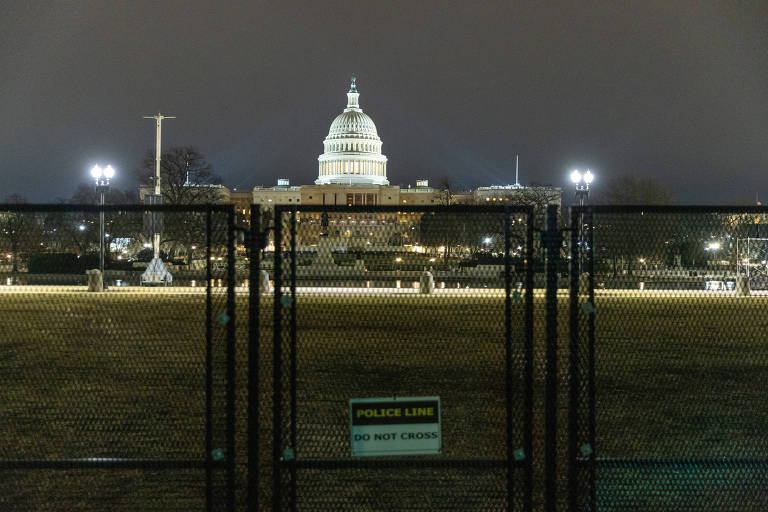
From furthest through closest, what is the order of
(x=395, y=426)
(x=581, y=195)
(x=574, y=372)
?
1. (x=581, y=195)
2. (x=574, y=372)
3. (x=395, y=426)

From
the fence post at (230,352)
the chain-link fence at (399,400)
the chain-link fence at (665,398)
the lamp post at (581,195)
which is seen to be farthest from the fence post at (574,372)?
the fence post at (230,352)

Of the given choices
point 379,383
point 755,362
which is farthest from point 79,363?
point 755,362

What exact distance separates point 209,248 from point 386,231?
1.89m

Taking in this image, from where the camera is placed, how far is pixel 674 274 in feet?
24.3

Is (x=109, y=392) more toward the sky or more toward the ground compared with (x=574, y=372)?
more toward the ground

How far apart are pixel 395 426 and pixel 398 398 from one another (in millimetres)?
244

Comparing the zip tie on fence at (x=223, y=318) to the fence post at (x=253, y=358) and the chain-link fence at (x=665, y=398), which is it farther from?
the chain-link fence at (x=665, y=398)

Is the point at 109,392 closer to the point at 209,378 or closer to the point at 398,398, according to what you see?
the point at 209,378

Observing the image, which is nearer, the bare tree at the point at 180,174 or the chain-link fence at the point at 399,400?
the chain-link fence at the point at 399,400


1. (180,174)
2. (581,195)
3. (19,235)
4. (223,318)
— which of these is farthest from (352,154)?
(223,318)

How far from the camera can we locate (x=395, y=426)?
20.1 ft

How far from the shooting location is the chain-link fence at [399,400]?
6.13 meters

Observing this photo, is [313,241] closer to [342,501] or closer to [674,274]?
[342,501]

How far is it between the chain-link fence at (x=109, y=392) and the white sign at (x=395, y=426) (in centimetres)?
103
